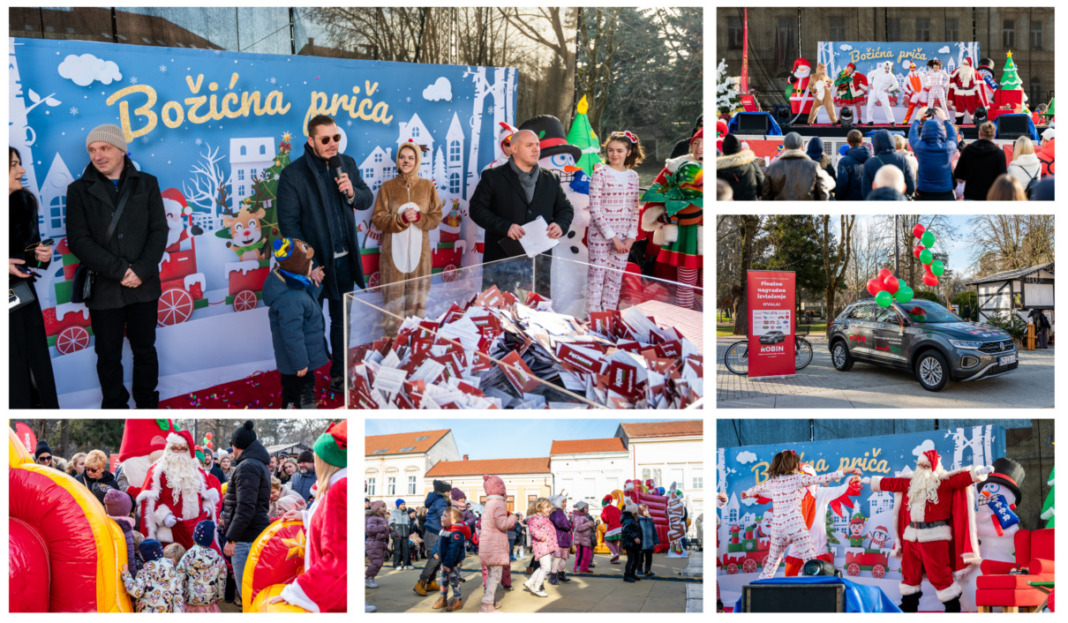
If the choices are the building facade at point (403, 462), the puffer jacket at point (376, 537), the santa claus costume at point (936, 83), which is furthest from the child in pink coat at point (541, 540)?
the santa claus costume at point (936, 83)

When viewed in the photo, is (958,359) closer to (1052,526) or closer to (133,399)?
(1052,526)

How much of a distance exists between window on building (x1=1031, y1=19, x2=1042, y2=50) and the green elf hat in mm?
3785

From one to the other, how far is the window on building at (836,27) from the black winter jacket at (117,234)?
3.31 m

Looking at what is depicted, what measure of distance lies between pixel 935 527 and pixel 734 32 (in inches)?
97.4

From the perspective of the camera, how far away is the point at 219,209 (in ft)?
12.8

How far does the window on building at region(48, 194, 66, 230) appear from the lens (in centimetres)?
364

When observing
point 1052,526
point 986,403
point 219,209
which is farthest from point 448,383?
point 1052,526

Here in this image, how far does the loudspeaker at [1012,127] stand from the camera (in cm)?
436

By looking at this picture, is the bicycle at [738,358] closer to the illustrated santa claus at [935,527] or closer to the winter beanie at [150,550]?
the illustrated santa claus at [935,527]

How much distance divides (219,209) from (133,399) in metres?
0.97

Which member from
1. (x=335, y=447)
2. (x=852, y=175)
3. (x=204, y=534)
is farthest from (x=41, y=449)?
(x=852, y=175)

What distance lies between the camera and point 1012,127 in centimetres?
439

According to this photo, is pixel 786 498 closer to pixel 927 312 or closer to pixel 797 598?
pixel 797 598

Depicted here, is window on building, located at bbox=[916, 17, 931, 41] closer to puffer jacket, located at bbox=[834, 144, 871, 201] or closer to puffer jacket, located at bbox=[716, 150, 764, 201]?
puffer jacket, located at bbox=[834, 144, 871, 201]
